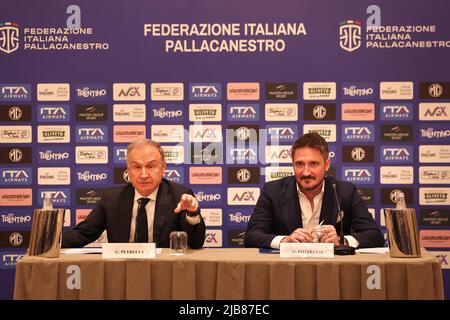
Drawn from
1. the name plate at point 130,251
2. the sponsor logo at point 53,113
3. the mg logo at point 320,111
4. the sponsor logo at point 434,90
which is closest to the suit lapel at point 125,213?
the name plate at point 130,251

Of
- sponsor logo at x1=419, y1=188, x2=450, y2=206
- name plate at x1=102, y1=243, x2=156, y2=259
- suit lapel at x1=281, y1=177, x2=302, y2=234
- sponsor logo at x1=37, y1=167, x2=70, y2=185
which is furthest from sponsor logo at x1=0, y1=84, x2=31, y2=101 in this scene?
sponsor logo at x1=419, y1=188, x2=450, y2=206

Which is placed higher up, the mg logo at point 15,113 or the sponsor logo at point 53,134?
the mg logo at point 15,113

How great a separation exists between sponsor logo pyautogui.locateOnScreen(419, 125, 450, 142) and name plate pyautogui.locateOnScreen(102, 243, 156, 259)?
116 inches

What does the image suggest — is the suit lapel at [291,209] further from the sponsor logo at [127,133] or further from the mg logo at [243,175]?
the sponsor logo at [127,133]

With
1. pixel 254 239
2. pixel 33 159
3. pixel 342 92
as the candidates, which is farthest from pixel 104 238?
pixel 342 92

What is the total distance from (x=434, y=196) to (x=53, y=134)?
10.5 feet

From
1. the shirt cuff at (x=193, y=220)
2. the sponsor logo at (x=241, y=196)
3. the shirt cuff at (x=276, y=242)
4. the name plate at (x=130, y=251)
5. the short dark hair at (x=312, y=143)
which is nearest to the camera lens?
the name plate at (x=130, y=251)

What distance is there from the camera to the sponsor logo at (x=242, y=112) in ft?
17.5

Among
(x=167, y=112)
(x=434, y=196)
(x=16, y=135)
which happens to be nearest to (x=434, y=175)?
(x=434, y=196)

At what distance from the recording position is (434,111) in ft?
17.3

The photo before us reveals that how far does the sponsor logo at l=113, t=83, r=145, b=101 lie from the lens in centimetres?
535

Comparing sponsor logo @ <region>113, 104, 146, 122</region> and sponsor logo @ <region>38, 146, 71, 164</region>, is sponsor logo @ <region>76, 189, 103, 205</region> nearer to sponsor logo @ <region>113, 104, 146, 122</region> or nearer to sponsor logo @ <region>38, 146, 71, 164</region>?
sponsor logo @ <region>38, 146, 71, 164</region>

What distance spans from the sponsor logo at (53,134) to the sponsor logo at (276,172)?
169cm

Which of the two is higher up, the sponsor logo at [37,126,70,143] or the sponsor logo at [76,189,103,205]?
the sponsor logo at [37,126,70,143]
